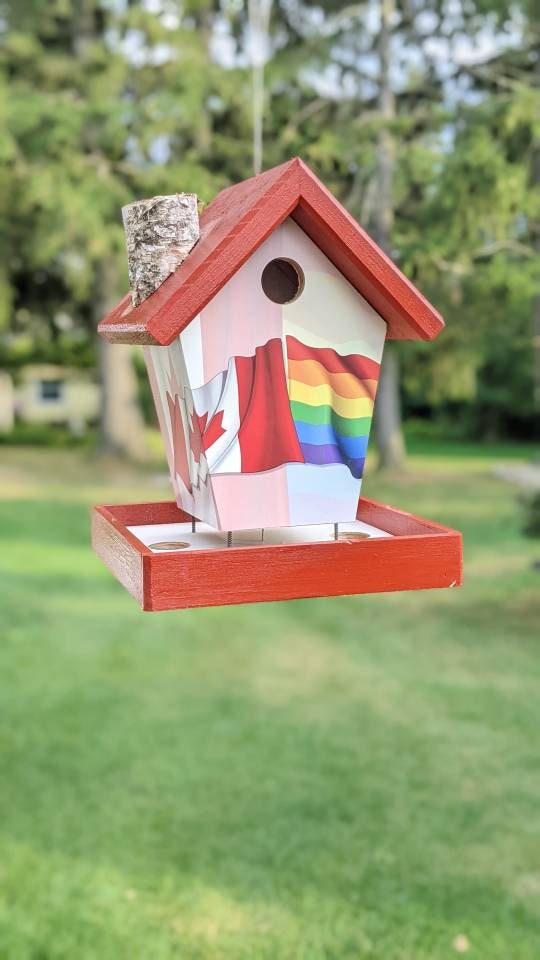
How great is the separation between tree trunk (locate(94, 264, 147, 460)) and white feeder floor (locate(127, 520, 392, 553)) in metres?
16.8

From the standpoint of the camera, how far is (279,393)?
239 cm

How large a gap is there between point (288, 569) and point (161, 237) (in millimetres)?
724

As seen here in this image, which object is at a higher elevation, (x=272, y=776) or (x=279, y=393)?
(x=279, y=393)

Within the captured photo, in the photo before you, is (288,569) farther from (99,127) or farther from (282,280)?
(99,127)

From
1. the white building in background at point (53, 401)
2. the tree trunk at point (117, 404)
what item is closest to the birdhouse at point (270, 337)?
the tree trunk at point (117, 404)

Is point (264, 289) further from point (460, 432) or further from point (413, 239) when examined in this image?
point (460, 432)

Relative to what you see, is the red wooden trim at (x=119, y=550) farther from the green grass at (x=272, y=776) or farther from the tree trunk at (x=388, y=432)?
the tree trunk at (x=388, y=432)

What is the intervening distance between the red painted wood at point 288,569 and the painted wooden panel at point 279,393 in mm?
172

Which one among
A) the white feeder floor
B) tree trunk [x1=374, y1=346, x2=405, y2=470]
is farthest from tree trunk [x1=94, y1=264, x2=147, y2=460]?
the white feeder floor

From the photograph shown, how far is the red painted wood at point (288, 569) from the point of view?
2162mm

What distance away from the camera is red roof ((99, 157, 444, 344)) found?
2.15 m

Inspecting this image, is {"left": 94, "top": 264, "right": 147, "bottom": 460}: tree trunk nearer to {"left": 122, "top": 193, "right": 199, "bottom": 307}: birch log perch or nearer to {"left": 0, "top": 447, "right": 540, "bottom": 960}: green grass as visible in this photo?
{"left": 0, "top": 447, "right": 540, "bottom": 960}: green grass

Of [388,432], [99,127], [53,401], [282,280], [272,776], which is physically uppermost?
[99,127]

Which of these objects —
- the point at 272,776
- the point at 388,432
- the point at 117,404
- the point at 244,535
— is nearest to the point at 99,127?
the point at 117,404
